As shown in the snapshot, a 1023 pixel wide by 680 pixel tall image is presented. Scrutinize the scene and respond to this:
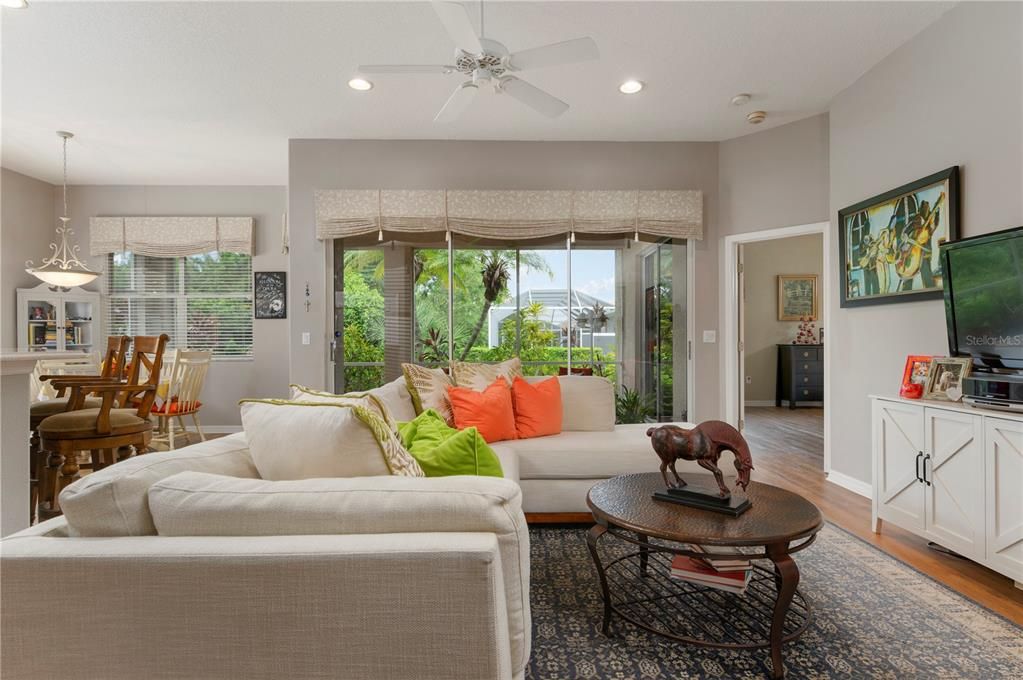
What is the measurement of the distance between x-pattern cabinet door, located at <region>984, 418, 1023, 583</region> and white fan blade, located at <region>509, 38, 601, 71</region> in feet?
7.62

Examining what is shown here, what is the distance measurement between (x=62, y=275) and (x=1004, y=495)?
6.55 meters

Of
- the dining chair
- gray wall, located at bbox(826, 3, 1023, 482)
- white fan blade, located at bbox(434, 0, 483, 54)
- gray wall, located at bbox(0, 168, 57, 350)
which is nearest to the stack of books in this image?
gray wall, located at bbox(826, 3, 1023, 482)

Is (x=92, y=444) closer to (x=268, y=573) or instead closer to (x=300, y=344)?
(x=300, y=344)

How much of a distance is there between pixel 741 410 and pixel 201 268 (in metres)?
5.98

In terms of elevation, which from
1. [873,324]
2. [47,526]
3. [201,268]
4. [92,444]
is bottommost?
[92,444]

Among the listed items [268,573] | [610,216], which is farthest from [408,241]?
[268,573]

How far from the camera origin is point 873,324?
345 cm

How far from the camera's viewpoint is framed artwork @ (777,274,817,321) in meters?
8.14

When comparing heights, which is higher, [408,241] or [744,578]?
[408,241]

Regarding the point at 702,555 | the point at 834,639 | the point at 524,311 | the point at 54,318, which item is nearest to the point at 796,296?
the point at 524,311

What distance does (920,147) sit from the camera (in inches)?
119

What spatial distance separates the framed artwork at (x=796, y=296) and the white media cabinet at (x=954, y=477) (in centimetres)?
588

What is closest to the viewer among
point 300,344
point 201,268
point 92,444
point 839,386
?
point 92,444

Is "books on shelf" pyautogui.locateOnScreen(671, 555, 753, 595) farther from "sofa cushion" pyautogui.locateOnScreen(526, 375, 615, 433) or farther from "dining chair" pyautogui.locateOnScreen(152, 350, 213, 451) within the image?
"dining chair" pyautogui.locateOnScreen(152, 350, 213, 451)
